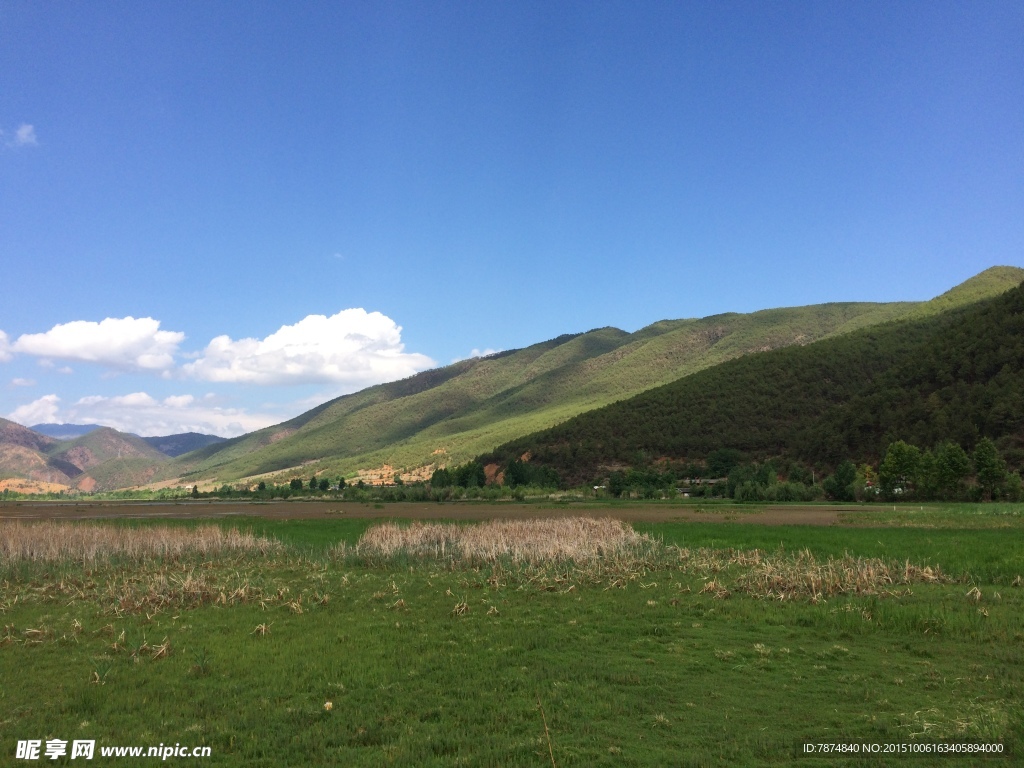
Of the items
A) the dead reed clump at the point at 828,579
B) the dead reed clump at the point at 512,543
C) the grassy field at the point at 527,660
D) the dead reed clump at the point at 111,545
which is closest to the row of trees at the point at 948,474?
the grassy field at the point at 527,660

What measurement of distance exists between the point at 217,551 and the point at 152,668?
62.1 feet

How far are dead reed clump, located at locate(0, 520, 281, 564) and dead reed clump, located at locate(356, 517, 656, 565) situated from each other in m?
6.10

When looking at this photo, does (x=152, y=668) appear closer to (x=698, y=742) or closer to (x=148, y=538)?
(x=698, y=742)

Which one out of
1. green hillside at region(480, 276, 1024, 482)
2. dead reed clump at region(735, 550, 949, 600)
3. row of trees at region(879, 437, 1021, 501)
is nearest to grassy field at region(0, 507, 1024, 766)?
dead reed clump at region(735, 550, 949, 600)

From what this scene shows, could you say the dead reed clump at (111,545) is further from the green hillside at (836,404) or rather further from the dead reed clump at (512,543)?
the green hillside at (836,404)

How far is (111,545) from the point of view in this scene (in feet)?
92.8

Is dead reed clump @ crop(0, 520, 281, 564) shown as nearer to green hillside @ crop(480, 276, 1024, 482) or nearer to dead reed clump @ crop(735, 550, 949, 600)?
dead reed clump @ crop(735, 550, 949, 600)

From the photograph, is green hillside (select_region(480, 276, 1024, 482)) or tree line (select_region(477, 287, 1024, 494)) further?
green hillside (select_region(480, 276, 1024, 482))

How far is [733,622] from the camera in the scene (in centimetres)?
1446

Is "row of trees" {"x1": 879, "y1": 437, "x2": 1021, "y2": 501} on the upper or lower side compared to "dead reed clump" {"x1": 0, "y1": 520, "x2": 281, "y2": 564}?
lower

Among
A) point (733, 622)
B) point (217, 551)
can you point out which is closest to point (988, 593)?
point (733, 622)

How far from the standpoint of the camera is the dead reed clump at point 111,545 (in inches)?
1045

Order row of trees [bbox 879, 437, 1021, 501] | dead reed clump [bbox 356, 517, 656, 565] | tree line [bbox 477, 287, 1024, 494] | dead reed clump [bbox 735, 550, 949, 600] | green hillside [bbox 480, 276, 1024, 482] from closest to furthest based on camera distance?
dead reed clump [bbox 735, 550, 949, 600]
dead reed clump [bbox 356, 517, 656, 565]
row of trees [bbox 879, 437, 1021, 501]
tree line [bbox 477, 287, 1024, 494]
green hillside [bbox 480, 276, 1024, 482]

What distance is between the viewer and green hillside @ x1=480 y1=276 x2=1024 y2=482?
7350cm
